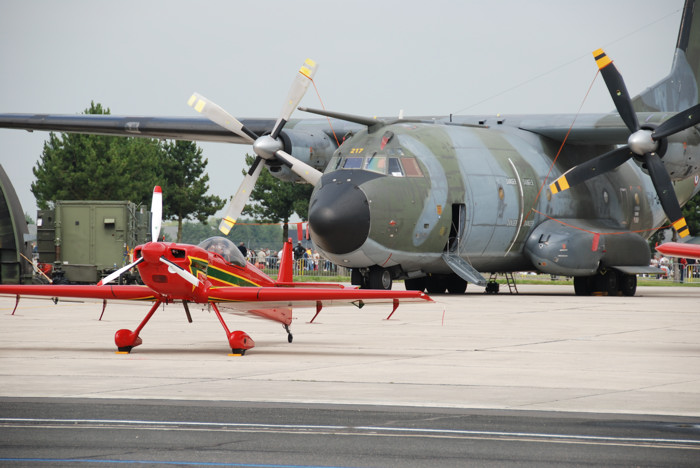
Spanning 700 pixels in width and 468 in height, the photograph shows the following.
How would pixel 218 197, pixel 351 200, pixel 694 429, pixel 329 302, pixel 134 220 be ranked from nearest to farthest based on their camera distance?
pixel 694 429, pixel 329 302, pixel 351 200, pixel 134 220, pixel 218 197

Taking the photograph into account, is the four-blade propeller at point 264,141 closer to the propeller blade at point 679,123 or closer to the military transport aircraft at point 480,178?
the military transport aircraft at point 480,178

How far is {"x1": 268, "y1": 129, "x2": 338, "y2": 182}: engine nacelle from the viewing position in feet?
94.3

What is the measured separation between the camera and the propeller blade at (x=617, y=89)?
26016mm

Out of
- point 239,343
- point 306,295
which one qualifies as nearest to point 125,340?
point 239,343

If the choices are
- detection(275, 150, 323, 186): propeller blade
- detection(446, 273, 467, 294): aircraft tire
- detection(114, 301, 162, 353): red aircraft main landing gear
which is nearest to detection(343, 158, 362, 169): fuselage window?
detection(275, 150, 323, 186): propeller blade

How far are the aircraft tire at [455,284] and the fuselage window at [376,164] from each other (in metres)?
6.38

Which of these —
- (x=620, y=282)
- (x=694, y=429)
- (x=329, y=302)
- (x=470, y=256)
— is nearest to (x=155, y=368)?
(x=329, y=302)

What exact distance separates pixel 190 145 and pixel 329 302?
72.7m

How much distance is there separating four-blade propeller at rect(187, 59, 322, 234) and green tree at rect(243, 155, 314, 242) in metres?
53.0

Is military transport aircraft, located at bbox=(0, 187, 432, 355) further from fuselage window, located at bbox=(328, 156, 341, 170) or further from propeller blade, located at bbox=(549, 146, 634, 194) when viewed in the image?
propeller blade, located at bbox=(549, 146, 634, 194)

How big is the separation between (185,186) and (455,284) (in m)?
57.8

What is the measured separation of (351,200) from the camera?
23.9 metres

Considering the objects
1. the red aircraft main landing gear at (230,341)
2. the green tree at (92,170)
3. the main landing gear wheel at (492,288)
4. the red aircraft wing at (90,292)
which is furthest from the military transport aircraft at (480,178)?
the green tree at (92,170)

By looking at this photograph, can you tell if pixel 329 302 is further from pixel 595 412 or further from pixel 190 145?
pixel 190 145
